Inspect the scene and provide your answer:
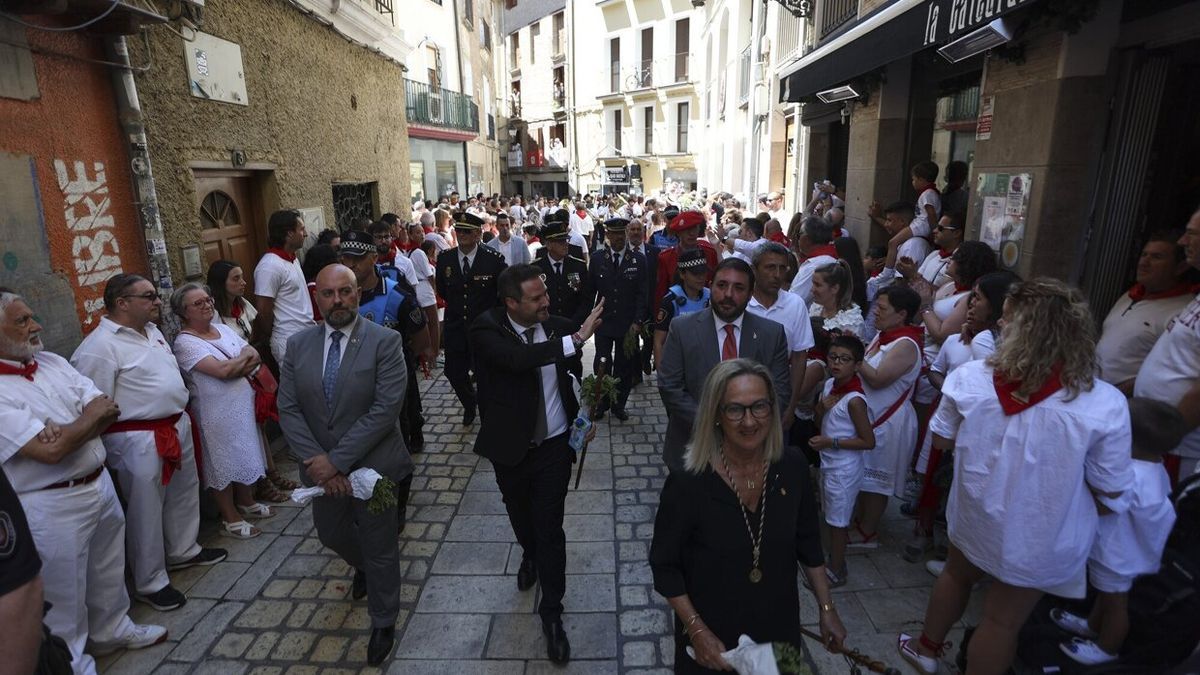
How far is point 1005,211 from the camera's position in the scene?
16.5ft

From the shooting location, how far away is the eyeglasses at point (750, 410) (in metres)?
2.15

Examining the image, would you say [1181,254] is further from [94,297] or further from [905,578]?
[94,297]

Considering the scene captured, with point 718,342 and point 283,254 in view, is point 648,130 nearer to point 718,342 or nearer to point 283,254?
point 283,254

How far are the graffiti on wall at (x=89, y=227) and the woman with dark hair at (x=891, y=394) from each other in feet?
17.0

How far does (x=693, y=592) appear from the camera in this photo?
7.25 feet

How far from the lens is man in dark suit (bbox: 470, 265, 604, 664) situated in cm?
330

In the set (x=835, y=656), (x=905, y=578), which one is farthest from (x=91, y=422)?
(x=905, y=578)

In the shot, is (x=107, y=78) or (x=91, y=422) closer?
(x=91, y=422)

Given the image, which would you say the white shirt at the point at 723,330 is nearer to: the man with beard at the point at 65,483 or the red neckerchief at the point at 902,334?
the red neckerchief at the point at 902,334

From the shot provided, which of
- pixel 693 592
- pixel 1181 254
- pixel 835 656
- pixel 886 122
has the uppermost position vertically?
pixel 886 122

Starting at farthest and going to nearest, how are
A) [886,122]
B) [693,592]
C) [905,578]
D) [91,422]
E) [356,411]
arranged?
1. [886,122]
2. [905,578]
3. [356,411]
4. [91,422]
5. [693,592]

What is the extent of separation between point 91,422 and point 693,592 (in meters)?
3.02

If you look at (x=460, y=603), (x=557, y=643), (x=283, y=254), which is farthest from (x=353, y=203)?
(x=557, y=643)

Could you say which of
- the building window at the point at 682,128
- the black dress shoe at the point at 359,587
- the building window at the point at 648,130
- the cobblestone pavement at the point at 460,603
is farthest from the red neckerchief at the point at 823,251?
the building window at the point at 648,130
